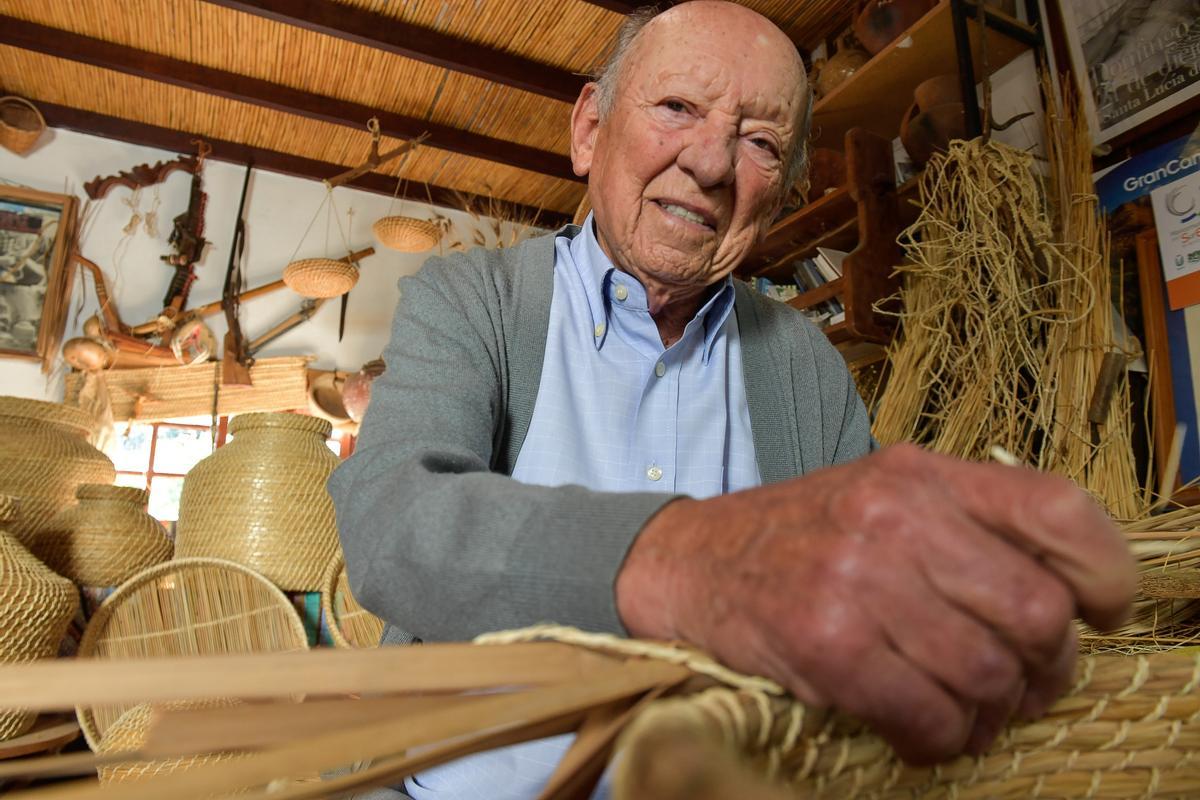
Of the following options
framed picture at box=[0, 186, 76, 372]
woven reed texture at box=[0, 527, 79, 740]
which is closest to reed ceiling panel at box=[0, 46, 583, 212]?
framed picture at box=[0, 186, 76, 372]

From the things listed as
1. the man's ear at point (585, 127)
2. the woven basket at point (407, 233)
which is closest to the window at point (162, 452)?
the woven basket at point (407, 233)

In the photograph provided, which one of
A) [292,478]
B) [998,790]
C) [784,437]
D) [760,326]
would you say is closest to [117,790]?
[998,790]

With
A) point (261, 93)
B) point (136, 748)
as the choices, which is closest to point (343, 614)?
point (136, 748)

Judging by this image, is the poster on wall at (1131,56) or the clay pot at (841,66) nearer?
the poster on wall at (1131,56)

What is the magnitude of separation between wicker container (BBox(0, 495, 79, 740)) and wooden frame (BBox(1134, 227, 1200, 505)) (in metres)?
2.36

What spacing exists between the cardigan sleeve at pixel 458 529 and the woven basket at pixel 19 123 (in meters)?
4.31

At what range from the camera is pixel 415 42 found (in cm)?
355

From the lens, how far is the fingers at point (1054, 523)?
1.02 ft

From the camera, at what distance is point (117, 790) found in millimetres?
231

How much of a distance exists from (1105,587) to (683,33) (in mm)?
A: 937

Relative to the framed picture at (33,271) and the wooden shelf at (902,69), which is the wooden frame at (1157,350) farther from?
the framed picture at (33,271)

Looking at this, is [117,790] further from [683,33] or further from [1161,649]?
[1161,649]

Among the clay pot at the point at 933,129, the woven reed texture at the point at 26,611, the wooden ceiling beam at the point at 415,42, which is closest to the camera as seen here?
the woven reed texture at the point at 26,611

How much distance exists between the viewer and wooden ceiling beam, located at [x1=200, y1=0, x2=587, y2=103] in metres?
3.37
